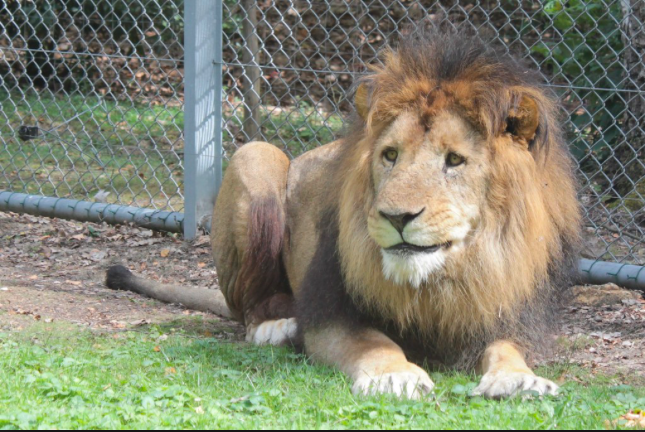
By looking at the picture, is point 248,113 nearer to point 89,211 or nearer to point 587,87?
point 89,211

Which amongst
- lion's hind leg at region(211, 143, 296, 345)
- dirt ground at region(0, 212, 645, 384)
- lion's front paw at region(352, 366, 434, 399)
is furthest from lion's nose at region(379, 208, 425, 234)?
lion's hind leg at region(211, 143, 296, 345)

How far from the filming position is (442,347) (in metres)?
3.41

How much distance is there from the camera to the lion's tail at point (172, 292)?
491 cm

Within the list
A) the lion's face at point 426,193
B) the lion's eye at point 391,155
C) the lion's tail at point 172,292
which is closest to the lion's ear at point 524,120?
the lion's face at point 426,193

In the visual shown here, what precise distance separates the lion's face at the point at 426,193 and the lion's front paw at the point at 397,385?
0.32 metres

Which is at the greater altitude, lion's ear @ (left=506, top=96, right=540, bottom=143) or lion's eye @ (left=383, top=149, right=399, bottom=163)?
lion's ear @ (left=506, top=96, right=540, bottom=143)

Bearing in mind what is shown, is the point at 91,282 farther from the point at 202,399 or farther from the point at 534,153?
the point at 534,153

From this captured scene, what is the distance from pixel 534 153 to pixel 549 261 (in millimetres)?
474

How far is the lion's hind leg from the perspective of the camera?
439 centimetres

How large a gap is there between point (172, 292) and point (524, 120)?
8.33 feet

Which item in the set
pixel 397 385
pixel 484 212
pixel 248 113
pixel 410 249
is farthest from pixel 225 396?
pixel 248 113

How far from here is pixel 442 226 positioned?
2.92 metres

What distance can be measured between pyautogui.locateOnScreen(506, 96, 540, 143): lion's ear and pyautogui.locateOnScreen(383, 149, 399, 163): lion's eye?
16.1 inches

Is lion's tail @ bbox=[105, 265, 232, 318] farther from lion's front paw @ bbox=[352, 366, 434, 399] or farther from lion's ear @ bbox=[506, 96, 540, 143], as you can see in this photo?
lion's ear @ bbox=[506, 96, 540, 143]
